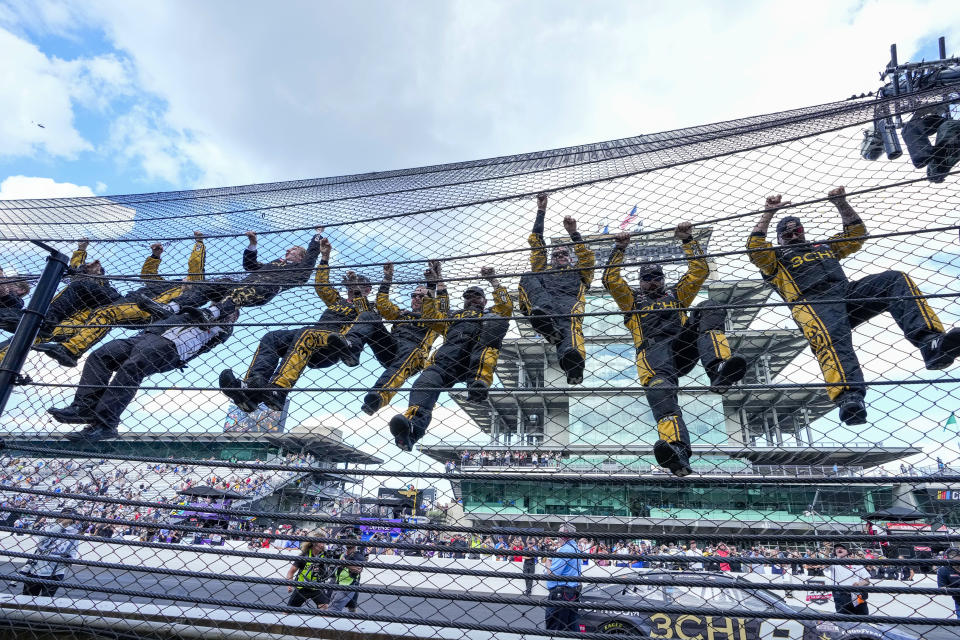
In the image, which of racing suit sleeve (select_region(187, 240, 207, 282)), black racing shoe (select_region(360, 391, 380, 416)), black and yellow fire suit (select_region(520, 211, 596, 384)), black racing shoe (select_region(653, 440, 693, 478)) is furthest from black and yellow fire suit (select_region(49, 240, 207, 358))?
black racing shoe (select_region(653, 440, 693, 478))

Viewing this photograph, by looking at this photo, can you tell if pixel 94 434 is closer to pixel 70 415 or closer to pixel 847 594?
pixel 70 415

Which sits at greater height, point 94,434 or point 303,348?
point 303,348

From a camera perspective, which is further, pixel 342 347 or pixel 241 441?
pixel 342 347

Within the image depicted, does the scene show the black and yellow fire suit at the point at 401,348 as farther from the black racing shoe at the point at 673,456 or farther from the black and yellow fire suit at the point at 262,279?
the black racing shoe at the point at 673,456

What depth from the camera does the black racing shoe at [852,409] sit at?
2596mm

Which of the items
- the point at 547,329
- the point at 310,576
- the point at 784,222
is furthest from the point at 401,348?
→ the point at 784,222

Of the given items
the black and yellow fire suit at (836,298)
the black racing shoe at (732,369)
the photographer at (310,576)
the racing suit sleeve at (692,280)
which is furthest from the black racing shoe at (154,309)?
the black and yellow fire suit at (836,298)

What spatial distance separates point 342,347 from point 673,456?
2.33 m

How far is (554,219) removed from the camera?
10.0ft

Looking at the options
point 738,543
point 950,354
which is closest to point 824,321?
point 950,354

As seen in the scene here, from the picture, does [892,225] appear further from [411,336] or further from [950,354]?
[411,336]

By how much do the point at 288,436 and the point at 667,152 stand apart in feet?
9.16

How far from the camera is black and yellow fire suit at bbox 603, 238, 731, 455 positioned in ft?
9.71

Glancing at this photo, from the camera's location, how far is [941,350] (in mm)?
2670
